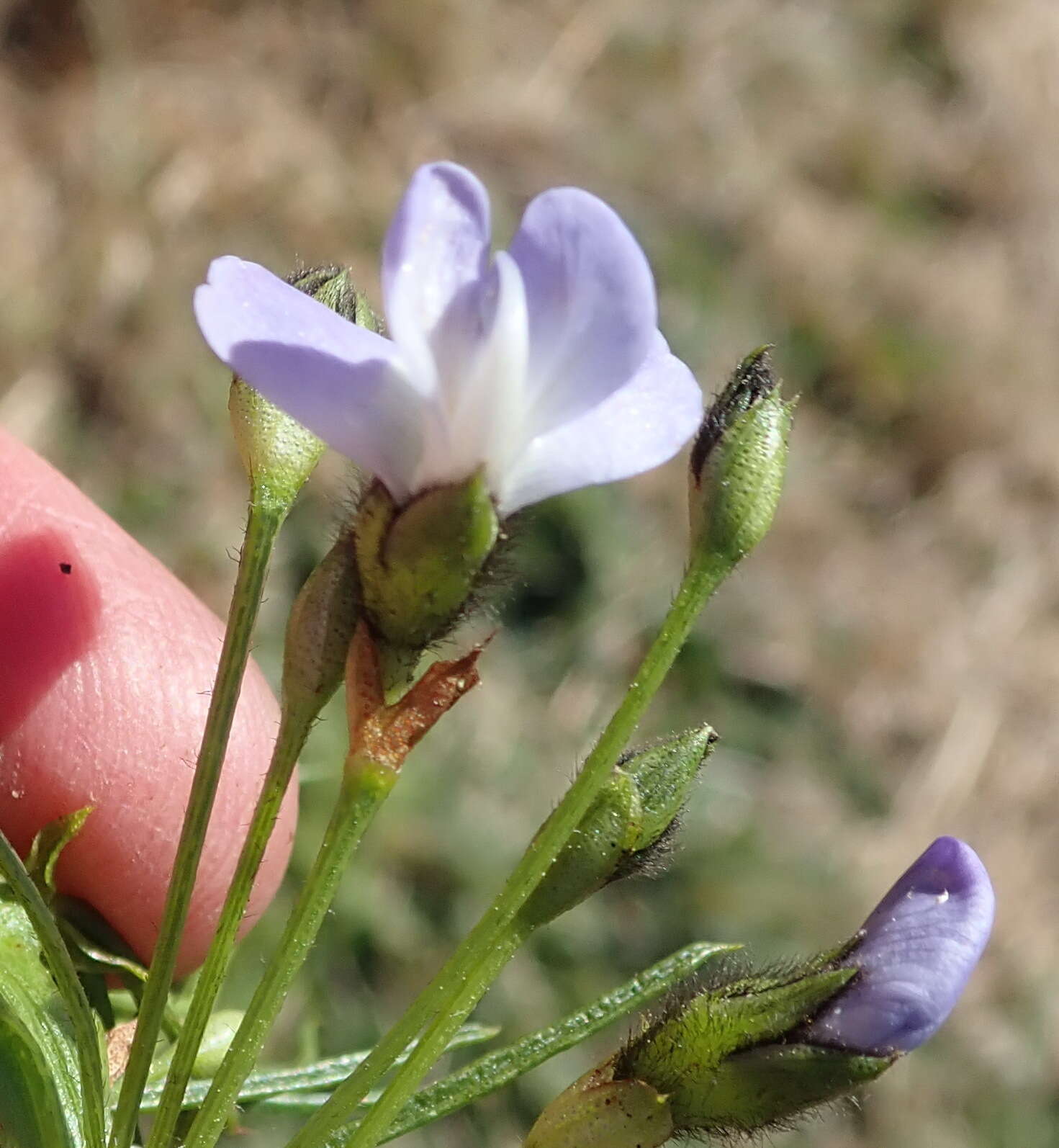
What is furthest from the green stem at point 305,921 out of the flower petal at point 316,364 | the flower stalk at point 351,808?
the flower petal at point 316,364

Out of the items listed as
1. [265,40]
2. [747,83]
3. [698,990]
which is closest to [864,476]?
[747,83]

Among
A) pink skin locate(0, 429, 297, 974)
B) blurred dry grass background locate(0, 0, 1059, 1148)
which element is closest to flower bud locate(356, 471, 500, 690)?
pink skin locate(0, 429, 297, 974)

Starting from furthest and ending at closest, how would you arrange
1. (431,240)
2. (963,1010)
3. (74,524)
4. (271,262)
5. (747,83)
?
1. (747,83)
2. (963,1010)
3. (271,262)
4. (74,524)
5. (431,240)

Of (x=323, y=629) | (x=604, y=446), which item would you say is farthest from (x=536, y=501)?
(x=323, y=629)

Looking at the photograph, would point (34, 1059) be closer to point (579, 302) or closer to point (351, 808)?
point (351, 808)

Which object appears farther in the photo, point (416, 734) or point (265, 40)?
point (265, 40)

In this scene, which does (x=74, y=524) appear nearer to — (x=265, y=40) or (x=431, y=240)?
(x=431, y=240)

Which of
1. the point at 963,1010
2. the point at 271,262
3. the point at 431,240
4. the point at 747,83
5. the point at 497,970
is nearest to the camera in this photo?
the point at 431,240
